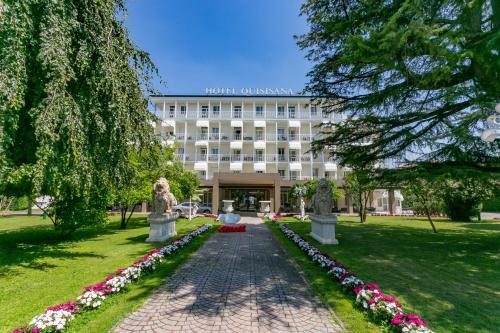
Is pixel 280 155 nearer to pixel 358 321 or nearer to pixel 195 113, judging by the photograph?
pixel 195 113

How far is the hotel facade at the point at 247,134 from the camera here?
127 feet

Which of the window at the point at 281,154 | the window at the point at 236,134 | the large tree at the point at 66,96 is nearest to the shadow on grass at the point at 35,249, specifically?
the large tree at the point at 66,96

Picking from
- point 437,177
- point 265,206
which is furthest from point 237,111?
point 437,177

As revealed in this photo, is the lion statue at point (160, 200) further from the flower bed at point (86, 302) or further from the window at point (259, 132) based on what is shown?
the window at point (259, 132)

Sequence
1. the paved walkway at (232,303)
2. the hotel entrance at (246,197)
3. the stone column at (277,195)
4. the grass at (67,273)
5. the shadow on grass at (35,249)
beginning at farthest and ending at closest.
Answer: the hotel entrance at (246,197) → the stone column at (277,195) → the shadow on grass at (35,249) → the grass at (67,273) → the paved walkway at (232,303)

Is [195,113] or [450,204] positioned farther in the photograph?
[195,113]

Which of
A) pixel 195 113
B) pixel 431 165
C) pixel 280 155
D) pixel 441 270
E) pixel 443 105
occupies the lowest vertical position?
pixel 441 270

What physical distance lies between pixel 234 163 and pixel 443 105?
98.5ft

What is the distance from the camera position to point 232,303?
4852mm

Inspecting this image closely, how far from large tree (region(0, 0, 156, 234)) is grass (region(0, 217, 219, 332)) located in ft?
7.14

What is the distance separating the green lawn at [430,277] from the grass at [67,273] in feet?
12.8

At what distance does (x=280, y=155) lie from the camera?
39906 mm

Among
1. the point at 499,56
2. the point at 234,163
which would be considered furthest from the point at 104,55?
the point at 234,163

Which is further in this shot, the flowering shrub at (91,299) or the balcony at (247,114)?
the balcony at (247,114)
